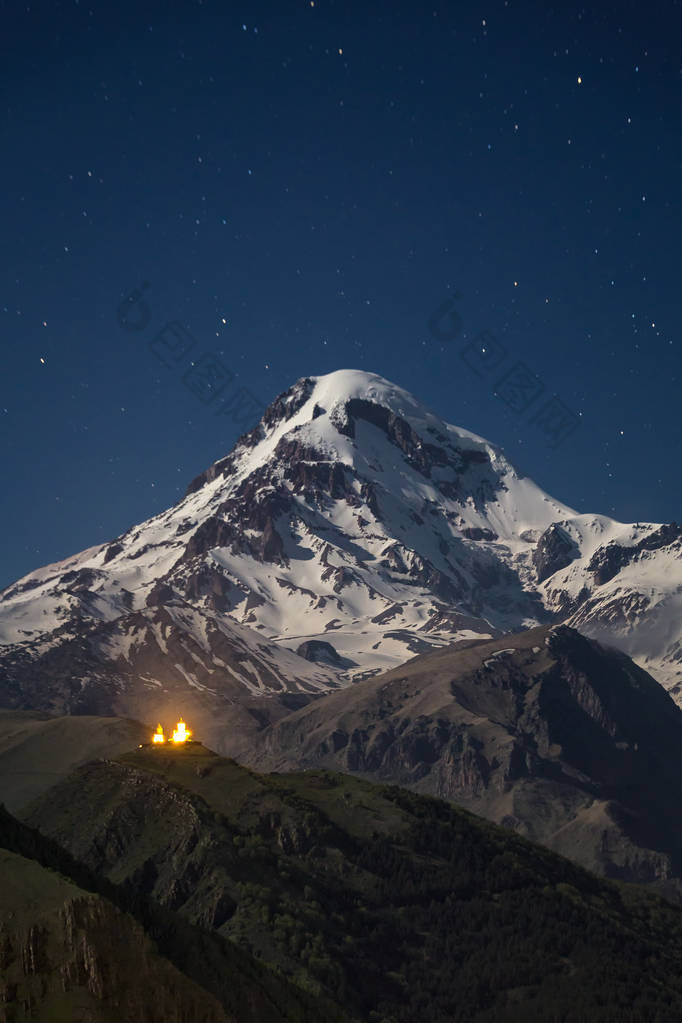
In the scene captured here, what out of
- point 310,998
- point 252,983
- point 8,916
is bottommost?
point 310,998

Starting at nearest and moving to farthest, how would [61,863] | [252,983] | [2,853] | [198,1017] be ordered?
[198,1017] < [2,853] < [61,863] < [252,983]

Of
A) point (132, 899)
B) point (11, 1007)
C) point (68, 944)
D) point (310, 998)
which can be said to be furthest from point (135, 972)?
point (310, 998)

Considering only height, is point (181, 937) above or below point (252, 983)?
above

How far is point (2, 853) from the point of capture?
325 feet

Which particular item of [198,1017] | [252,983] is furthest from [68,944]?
[252,983]

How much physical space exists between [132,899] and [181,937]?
7.41 meters

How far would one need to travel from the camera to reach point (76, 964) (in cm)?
8475

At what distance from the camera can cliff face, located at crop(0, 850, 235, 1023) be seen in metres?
82.0

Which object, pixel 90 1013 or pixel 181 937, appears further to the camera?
pixel 181 937

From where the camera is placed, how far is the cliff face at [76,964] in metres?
82.0

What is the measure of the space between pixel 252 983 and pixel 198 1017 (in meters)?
61.2

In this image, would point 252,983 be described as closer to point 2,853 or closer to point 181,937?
point 181,937

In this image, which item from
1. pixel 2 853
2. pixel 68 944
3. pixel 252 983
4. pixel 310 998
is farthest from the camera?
pixel 310 998

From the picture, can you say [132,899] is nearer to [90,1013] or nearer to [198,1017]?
[198,1017]
